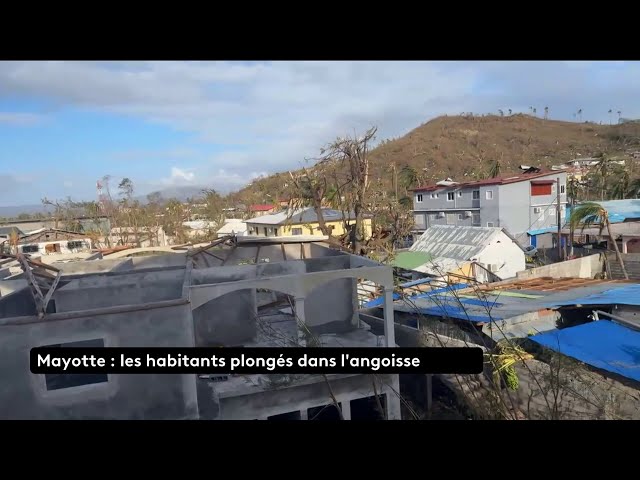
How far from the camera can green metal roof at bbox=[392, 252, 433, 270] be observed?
1287cm

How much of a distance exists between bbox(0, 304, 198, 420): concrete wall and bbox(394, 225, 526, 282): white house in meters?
8.08

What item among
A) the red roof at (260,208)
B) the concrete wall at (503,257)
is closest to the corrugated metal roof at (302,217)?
the concrete wall at (503,257)

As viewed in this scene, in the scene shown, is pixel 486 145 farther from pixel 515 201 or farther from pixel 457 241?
pixel 457 241

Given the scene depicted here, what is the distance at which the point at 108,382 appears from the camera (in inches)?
177

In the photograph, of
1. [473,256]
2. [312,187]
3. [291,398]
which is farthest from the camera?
[312,187]

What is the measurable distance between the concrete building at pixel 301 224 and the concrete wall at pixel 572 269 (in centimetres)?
725

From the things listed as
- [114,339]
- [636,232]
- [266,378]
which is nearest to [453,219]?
[636,232]

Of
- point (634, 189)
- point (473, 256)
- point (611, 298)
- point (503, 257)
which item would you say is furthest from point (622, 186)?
point (611, 298)

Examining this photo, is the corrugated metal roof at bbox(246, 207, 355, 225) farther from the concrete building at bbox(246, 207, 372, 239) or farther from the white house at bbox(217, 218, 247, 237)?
the white house at bbox(217, 218, 247, 237)

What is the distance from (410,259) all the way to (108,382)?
10.0m

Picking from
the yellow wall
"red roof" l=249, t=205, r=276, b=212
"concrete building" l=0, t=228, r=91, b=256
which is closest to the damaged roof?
the yellow wall

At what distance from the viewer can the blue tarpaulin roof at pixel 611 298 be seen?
693cm
